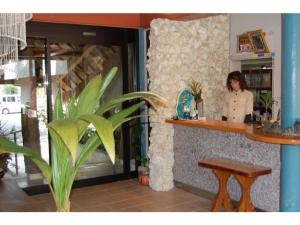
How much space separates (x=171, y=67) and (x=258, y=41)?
61.0 inches

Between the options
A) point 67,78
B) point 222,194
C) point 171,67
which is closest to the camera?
point 222,194

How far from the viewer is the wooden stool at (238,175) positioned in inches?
141

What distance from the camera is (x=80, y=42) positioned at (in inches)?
210

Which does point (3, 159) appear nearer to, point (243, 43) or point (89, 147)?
point (89, 147)

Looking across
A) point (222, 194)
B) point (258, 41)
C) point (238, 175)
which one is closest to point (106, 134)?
point (238, 175)

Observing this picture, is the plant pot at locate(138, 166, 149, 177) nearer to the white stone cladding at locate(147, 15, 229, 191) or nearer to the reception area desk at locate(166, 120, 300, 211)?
the white stone cladding at locate(147, 15, 229, 191)

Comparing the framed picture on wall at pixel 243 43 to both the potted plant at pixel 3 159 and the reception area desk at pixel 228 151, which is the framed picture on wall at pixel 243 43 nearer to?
the reception area desk at pixel 228 151

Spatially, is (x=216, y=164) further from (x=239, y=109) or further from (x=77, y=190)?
(x=77, y=190)

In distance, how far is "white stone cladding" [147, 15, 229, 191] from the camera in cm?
505

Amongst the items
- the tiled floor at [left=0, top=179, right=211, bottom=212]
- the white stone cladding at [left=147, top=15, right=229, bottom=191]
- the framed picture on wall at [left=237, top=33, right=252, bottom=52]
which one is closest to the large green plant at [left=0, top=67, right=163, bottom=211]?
the tiled floor at [left=0, top=179, right=211, bottom=212]

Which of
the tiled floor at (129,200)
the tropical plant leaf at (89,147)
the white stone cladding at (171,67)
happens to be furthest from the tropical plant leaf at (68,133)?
the white stone cladding at (171,67)

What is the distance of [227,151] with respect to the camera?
4.39m

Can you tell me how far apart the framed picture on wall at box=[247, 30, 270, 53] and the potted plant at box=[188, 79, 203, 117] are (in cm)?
115
